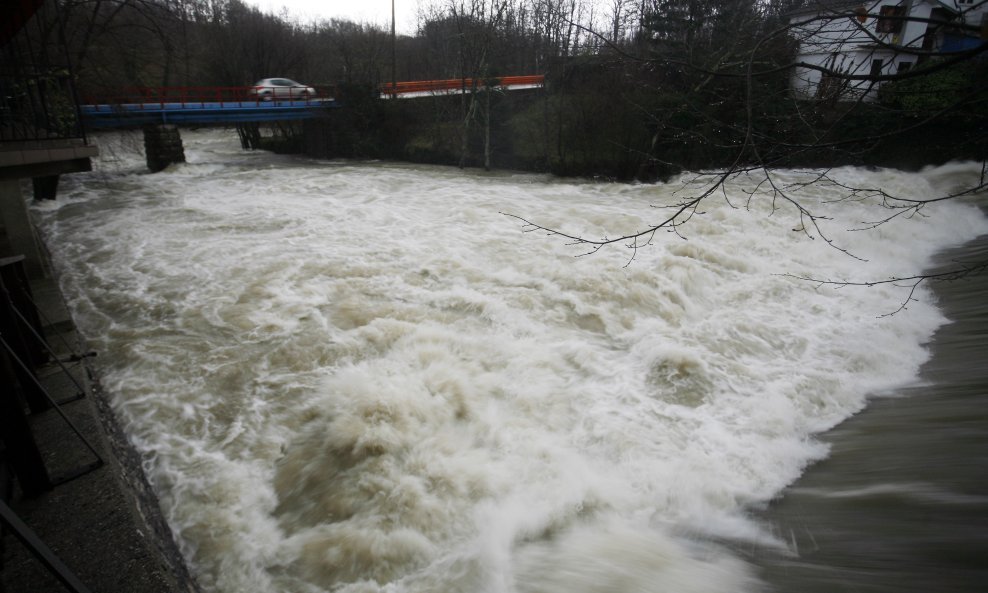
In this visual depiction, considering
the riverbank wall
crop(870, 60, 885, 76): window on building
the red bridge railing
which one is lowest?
the riverbank wall

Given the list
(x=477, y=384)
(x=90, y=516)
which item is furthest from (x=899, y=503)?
(x=90, y=516)

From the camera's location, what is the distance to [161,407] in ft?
16.9

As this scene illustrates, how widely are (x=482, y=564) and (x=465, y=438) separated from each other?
4.52 ft

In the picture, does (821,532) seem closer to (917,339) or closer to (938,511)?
(938,511)

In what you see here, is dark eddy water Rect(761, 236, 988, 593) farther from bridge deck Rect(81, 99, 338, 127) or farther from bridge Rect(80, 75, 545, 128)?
bridge deck Rect(81, 99, 338, 127)

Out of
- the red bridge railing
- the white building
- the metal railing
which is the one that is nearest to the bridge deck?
the metal railing

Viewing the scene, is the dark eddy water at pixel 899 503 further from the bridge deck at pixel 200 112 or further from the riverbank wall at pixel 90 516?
the bridge deck at pixel 200 112

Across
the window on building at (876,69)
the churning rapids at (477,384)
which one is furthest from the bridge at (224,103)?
the window on building at (876,69)

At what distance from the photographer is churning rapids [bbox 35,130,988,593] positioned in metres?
3.87

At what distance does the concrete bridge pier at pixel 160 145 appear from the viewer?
20.8 meters

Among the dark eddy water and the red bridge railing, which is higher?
the red bridge railing

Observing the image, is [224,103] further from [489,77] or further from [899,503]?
[899,503]

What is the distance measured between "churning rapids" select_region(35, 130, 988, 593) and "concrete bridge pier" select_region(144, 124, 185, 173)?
10.1 meters

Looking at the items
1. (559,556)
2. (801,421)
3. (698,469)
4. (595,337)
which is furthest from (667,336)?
(559,556)
